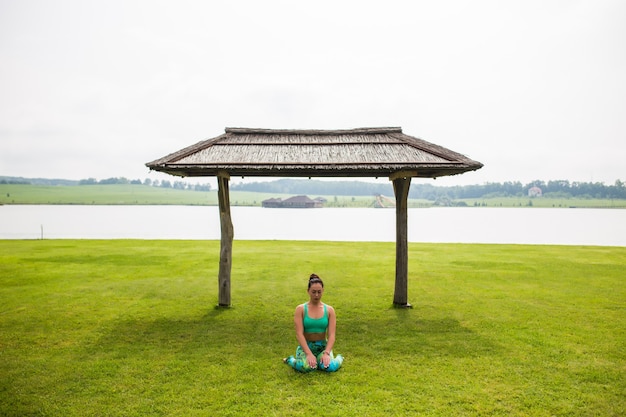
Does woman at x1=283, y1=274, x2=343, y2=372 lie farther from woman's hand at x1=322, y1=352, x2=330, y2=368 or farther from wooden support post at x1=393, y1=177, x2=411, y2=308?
wooden support post at x1=393, y1=177, x2=411, y2=308

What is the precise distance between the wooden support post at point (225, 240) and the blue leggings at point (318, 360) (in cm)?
420

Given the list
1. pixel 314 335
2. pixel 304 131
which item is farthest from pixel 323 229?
pixel 314 335

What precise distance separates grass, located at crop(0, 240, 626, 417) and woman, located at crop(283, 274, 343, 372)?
205 millimetres

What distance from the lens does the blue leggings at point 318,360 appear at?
21.6ft

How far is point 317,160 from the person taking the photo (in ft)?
31.8

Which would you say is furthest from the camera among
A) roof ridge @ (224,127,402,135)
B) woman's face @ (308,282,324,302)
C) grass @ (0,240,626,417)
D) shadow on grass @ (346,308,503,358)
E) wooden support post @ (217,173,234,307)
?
roof ridge @ (224,127,402,135)

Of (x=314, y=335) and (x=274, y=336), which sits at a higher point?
(x=314, y=335)

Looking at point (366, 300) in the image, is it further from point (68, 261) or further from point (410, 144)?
point (68, 261)

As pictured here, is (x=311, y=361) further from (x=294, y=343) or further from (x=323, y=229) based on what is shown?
(x=323, y=229)

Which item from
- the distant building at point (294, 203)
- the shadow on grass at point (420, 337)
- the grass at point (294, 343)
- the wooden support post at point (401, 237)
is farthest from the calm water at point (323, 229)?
the distant building at point (294, 203)

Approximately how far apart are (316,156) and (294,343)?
446cm

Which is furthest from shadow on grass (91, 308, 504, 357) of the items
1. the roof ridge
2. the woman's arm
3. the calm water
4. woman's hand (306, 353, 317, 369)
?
the calm water

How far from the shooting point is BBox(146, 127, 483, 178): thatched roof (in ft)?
30.4

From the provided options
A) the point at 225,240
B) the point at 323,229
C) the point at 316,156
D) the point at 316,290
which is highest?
the point at 316,156
